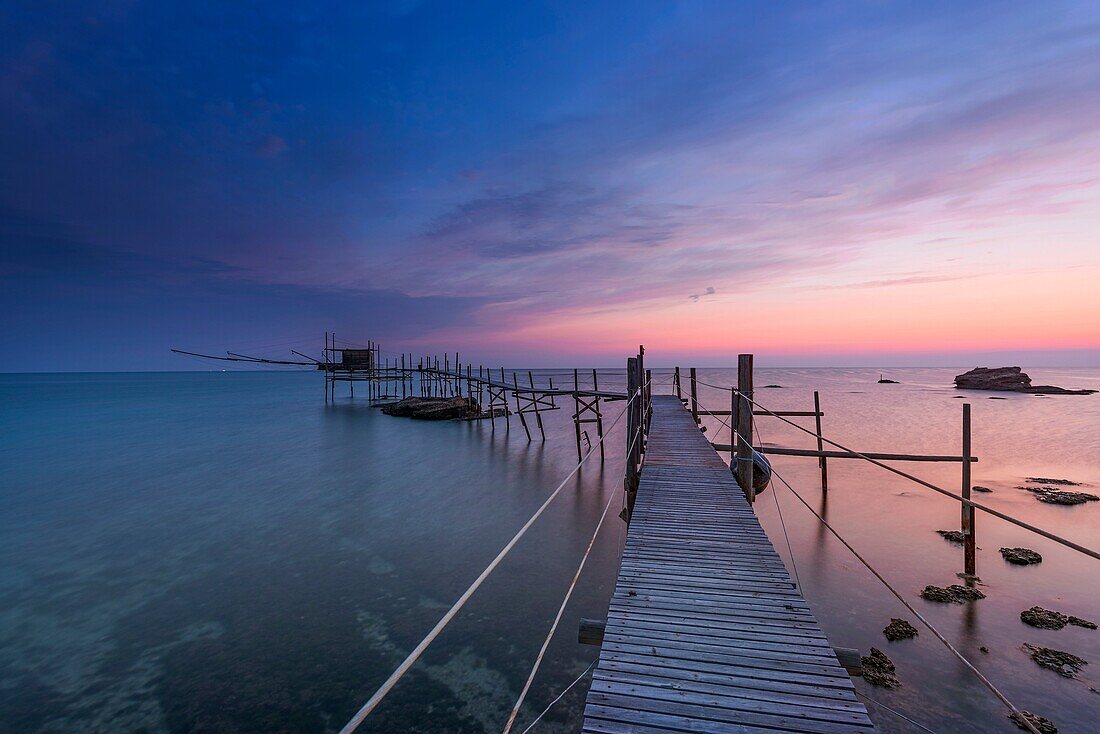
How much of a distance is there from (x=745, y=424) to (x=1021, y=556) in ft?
22.8

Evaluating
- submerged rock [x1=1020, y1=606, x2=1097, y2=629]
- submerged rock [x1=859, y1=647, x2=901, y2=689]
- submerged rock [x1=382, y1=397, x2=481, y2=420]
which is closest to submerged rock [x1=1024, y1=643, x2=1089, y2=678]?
submerged rock [x1=1020, y1=606, x2=1097, y2=629]

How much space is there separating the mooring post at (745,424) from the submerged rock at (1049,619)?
4.37 m

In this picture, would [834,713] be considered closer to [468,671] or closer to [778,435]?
[468,671]

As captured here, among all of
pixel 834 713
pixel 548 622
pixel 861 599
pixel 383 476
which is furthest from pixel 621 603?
pixel 383 476

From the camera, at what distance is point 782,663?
320 cm

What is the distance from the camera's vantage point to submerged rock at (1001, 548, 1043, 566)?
941 centimetres

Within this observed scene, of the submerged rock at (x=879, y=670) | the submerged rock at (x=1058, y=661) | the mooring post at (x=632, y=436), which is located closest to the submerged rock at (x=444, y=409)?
the mooring post at (x=632, y=436)

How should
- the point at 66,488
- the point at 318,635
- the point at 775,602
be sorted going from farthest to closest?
the point at 66,488
the point at 318,635
the point at 775,602

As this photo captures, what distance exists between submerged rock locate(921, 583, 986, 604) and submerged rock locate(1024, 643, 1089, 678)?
4.54ft

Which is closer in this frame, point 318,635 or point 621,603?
point 621,603

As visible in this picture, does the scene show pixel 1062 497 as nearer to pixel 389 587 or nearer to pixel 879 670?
pixel 879 670

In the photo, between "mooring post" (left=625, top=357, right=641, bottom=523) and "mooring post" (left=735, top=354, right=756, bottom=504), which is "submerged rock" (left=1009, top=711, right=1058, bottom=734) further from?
"mooring post" (left=625, top=357, right=641, bottom=523)

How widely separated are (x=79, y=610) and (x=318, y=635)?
15.8 ft

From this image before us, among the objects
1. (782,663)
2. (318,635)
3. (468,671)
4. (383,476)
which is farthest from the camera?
(383,476)
